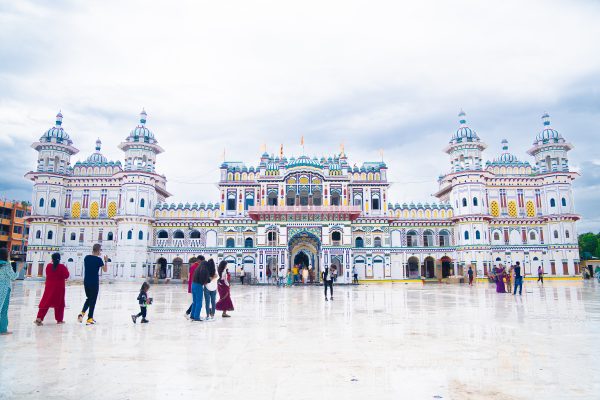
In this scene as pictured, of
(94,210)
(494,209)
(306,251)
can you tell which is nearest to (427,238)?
(494,209)

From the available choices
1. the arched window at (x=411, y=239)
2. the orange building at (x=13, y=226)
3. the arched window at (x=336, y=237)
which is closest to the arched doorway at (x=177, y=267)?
the arched window at (x=336, y=237)

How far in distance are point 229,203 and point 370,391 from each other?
1602 inches

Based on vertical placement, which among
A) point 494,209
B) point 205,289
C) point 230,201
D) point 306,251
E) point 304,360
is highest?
point 230,201

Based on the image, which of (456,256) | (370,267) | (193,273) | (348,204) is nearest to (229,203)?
(348,204)

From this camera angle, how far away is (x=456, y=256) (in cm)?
4406

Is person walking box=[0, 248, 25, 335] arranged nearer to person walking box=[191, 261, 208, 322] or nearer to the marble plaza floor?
the marble plaza floor

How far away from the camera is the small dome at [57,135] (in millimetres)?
44531

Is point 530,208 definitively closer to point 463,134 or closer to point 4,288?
point 463,134

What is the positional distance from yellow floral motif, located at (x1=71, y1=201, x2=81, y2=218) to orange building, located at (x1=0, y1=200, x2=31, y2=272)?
14.3 meters

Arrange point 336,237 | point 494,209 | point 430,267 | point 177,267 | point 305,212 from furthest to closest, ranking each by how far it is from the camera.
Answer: point 430,267 < point 177,267 < point 494,209 < point 336,237 < point 305,212

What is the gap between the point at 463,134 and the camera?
44.8 meters

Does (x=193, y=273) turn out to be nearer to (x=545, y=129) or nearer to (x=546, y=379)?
(x=546, y=379)

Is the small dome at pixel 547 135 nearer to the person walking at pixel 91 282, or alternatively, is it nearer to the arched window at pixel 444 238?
the arched window at pixel 444 238

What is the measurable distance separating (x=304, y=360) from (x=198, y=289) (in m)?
5.07
